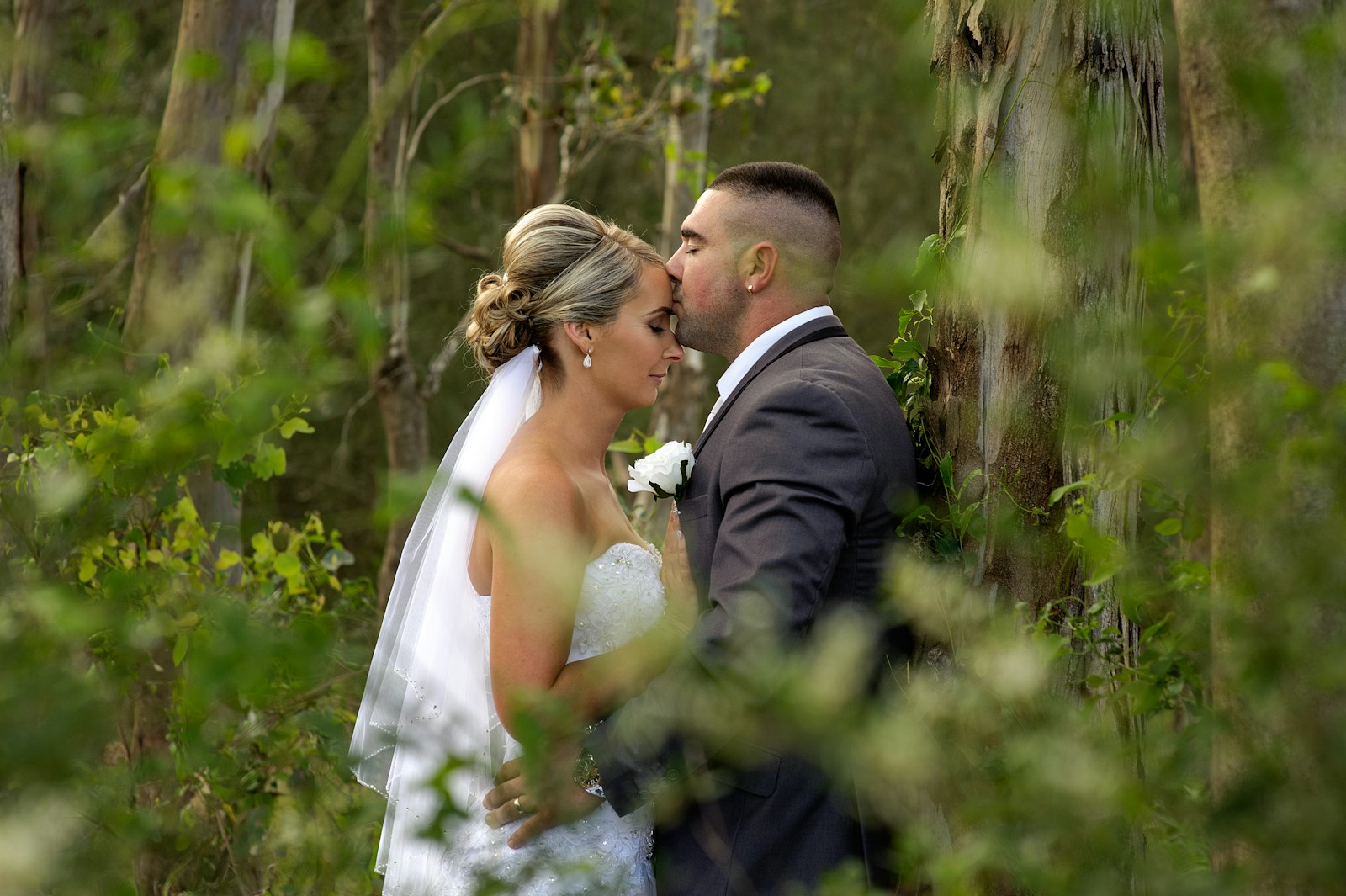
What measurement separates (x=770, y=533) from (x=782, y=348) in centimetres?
62

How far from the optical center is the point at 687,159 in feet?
22.9

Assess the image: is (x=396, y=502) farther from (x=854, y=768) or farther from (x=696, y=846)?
(x=696, y=846)

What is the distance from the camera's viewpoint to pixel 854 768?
48.2 inches

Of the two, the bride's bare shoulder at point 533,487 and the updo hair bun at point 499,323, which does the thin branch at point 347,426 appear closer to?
the updo hair bun at point 499,323

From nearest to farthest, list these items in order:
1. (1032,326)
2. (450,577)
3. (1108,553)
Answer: (1108,553), (1032,326), (450,577)

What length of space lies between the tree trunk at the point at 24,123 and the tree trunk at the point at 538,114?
321cm

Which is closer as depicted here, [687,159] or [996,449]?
[996,449]

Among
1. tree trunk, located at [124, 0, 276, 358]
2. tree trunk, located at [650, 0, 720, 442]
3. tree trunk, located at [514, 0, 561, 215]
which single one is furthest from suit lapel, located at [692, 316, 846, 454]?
tree trunk, located at [514, 0, 561, 215]

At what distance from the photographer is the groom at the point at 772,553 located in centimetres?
231

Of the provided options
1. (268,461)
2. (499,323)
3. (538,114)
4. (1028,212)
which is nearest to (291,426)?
(268,461)

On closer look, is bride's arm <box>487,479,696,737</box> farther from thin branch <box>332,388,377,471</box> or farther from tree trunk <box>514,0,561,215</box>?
tree trunk <box>514,0,561,215</box>

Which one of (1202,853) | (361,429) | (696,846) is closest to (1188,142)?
(696,846)

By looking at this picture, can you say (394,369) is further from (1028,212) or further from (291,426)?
(1028,212)

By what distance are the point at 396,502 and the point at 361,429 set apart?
1329 cm
